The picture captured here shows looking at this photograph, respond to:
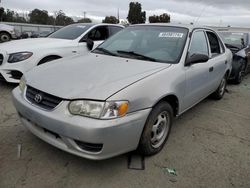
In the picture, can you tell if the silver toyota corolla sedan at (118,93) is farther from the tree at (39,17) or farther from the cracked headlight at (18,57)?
the tree at (39,17)

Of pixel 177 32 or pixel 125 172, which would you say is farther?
pixel 177 32

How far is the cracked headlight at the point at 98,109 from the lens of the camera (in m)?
2.30

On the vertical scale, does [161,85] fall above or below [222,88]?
above

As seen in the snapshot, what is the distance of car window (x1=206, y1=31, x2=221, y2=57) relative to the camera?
4434 mm

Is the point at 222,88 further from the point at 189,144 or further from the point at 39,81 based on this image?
the point at 39,81

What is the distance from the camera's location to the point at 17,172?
2580mm

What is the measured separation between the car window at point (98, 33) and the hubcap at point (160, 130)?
395cm

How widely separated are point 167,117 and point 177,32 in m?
1.34

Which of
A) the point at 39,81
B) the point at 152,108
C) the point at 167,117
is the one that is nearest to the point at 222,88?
the point at 167,117

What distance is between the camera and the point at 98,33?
6.61 m

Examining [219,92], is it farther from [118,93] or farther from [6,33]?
[6,33]

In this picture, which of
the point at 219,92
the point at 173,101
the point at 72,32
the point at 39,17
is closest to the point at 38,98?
the point at 173,101

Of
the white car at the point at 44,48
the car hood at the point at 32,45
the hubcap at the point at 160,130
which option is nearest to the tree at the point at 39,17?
the white car at the point at 44,48

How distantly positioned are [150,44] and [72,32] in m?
3.40
